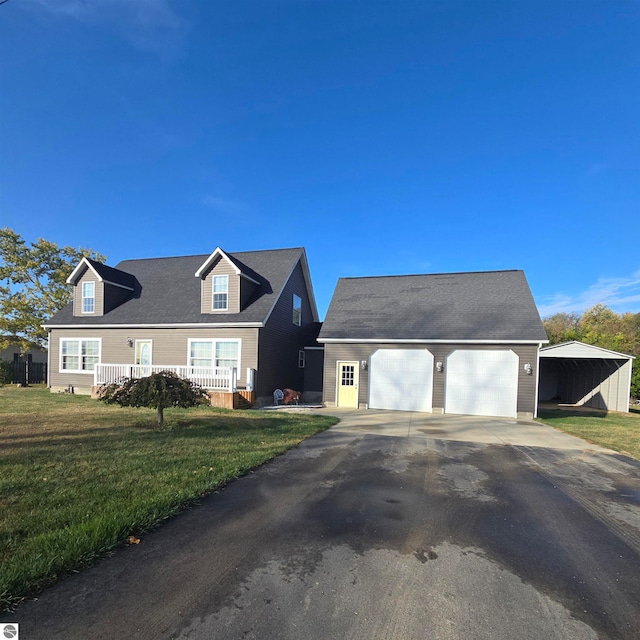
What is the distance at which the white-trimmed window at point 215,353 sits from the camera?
53.0 ft

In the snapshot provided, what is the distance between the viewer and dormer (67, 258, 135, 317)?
18578mm

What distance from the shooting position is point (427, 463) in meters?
7.07

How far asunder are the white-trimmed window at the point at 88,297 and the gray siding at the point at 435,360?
39.2 ft

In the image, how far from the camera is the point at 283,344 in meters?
18.0

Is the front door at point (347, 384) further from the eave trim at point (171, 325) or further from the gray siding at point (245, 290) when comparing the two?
the gray siding at point (245, 290)

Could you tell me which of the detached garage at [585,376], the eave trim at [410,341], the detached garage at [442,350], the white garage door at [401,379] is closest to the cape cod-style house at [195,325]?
the detached garage at [442,350]

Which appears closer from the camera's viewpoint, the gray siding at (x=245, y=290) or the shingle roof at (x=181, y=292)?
the gray siding at (x=245, y=290)

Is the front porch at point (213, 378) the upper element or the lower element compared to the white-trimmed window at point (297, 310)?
lower

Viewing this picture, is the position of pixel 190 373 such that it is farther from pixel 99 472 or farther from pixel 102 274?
pixel 99 472

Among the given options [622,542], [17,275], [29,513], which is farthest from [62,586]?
[17,275]

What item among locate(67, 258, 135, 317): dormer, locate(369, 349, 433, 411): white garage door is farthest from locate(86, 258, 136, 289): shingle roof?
locate(369, 349, 433, 411): white garage door

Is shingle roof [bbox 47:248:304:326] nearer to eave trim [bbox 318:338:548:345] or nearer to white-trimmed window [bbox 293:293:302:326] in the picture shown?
white-trimmed window [bbox 293:293:302:326]

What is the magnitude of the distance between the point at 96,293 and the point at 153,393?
1283 centimetres

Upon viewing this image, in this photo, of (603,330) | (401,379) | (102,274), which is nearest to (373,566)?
(401,379)
